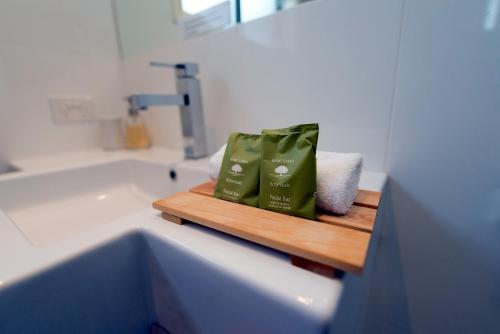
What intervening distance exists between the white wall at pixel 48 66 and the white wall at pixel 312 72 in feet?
1.35

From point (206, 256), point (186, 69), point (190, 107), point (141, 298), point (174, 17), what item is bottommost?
point (141, 298)

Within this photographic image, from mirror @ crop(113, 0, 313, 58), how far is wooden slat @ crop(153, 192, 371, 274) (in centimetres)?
A: 53

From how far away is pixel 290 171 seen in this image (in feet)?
1.04

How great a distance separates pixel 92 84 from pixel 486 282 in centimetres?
132

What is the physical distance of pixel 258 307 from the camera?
0.23 metres

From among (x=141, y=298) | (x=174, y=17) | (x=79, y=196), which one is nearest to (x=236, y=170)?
(x=141, y=298)

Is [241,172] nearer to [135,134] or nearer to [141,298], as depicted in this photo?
[141,298]

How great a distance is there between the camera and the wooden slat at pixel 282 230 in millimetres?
231

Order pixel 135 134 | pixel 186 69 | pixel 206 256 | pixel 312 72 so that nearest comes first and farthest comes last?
pixel 206 256 < pixel 312 72 < pixel 186 69 < pixel 135 134

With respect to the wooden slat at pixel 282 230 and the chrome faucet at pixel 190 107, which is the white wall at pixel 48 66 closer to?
the chrome faucet at pixel 190 107

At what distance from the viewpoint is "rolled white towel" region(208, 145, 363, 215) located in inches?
12.4

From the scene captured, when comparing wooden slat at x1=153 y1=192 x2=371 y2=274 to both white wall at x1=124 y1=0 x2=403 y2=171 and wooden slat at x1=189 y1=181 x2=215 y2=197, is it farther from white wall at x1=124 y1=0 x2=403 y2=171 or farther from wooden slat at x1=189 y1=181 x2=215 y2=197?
white wall at x1=124 y1=0 x2=403 y2=171

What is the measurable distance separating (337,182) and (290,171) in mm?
67

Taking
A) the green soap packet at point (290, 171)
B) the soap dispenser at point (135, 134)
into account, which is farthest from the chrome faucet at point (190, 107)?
the green soap packet at point (290, 171)
